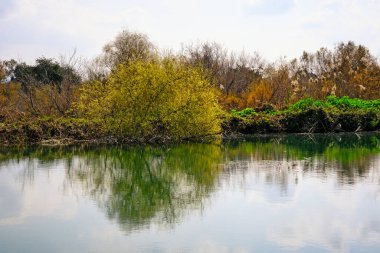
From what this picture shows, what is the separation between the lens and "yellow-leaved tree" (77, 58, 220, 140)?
2406cm

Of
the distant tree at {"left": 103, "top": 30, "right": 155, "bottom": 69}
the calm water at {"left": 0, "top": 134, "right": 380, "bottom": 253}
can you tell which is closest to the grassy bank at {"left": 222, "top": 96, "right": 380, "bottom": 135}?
the calm water at {"left": 0, "top": 134, "right": 380, "bottom": 253}

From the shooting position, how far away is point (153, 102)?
24.3 m

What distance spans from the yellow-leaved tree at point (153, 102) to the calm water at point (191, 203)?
471 centimetres

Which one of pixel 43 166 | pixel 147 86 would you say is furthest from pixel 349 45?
pixel 43 166

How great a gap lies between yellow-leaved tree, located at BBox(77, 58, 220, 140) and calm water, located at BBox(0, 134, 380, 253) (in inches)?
186

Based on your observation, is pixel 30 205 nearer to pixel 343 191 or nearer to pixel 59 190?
pixel 59 190

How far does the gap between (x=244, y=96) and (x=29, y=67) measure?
2308 cm

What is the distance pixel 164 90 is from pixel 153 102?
0.71m

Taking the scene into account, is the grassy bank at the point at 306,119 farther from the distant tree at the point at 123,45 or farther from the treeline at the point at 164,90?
the distant tree at the point at 123,45

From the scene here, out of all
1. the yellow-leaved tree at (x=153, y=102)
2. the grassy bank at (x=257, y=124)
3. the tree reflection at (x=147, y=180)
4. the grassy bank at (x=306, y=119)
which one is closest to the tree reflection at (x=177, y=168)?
the tree reflection at (x=147, y=180)

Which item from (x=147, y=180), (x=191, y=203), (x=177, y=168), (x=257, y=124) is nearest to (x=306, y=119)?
(x=257, y=124)

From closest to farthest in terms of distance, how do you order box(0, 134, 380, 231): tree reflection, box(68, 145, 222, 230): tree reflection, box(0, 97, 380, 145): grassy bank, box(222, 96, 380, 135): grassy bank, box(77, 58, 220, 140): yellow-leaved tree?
box(68, 145, 222, 230): tree reflection < box(0, 134, 380, 231): tree reflection < box(77, 58, 220, 140): yellow-leaved tree < box(0, 97, 380, 145): grassy bank < box(222, 96, 380, 135): grassy bank

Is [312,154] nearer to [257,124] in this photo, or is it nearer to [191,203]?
[191,203]

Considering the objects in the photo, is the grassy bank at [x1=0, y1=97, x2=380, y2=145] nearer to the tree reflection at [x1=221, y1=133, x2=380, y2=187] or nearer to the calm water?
the tree reflection at [x1=221, y1=133, x2=380, y2=187]
